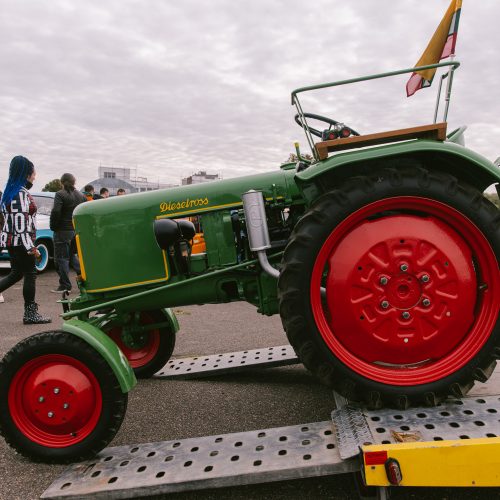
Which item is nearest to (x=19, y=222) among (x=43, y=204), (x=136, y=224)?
(x=136, y=224)

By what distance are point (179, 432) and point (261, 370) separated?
1.12 m

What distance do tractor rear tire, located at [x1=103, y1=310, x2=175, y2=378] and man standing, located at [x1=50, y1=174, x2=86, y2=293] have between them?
13.0 feet

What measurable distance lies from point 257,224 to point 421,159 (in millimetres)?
855

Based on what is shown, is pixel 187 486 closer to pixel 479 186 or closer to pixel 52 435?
pixel 52 435

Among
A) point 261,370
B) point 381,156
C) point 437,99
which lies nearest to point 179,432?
point 261,370

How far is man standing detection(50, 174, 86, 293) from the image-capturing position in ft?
23.1

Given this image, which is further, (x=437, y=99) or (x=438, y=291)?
(x=437, y=99)

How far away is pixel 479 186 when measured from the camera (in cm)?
231

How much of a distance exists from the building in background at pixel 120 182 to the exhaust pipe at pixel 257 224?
47.6 ft

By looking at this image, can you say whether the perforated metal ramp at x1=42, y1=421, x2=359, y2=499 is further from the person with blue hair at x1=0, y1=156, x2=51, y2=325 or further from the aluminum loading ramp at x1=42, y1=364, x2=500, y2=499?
the person with blue hair at x1=0, y1=156, x2=51, y2=325

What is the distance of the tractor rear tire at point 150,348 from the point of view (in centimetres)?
346

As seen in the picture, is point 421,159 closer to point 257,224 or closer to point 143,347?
point 257,224

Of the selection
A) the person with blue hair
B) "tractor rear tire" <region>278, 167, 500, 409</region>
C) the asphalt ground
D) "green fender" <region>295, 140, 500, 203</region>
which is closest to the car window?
the person with blue hair

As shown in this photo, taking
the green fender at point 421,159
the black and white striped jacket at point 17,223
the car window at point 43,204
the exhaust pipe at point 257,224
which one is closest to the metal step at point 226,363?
the exhaust pipe at point 257,224
